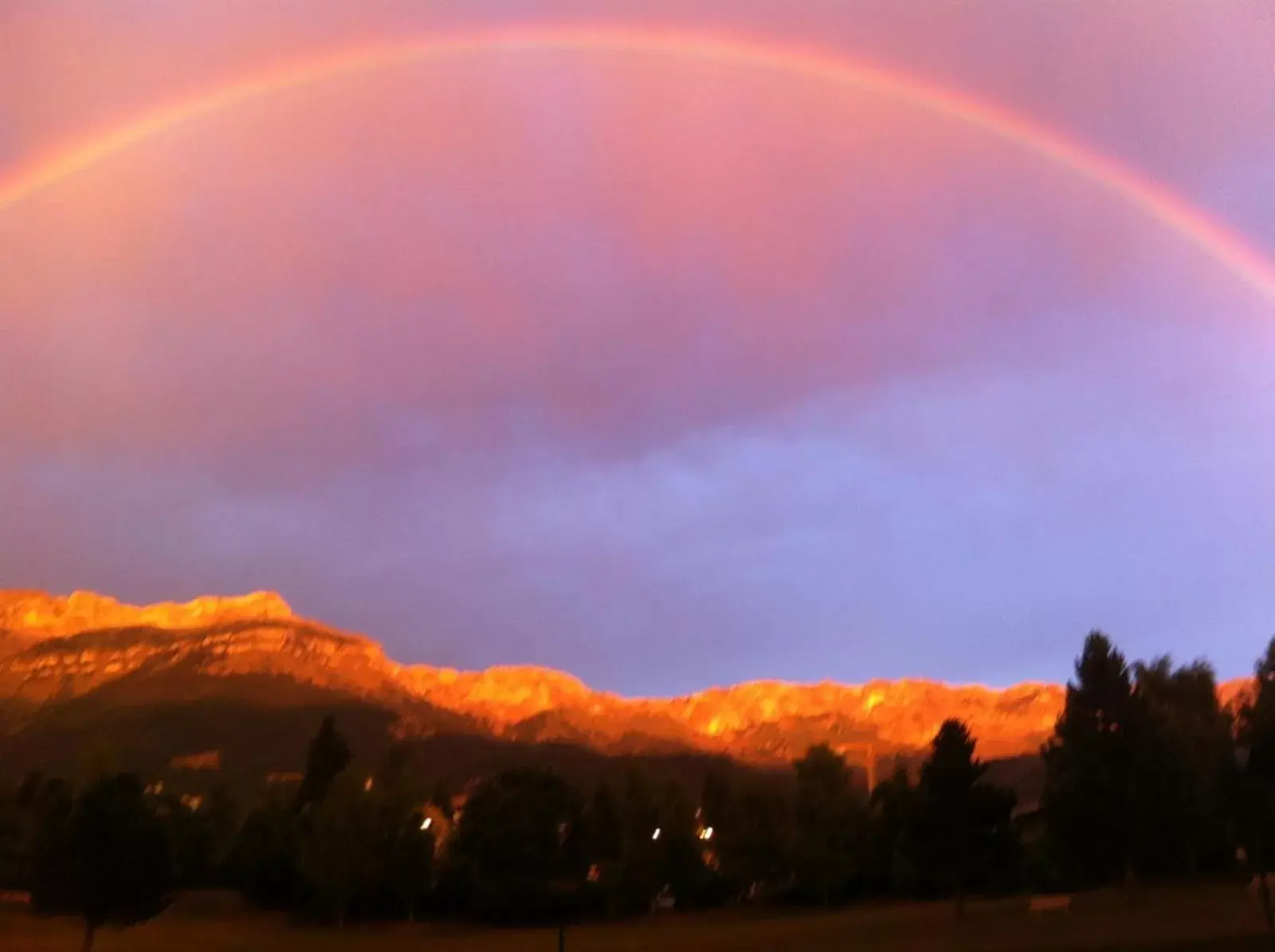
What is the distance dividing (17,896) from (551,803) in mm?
26559

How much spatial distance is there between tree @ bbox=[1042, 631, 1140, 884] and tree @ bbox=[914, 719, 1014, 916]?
1903 mm

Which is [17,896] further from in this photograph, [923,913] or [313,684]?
[313,684]

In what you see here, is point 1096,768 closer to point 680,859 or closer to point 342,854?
point 680,859

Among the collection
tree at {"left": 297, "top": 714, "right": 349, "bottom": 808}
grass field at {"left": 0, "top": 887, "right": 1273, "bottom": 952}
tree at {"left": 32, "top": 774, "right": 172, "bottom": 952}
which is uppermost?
tree at {"left": 297, "top": 714, "right": 349, "bottom": 808}

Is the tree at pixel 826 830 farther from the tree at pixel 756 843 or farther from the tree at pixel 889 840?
the tree at pixel 756 843

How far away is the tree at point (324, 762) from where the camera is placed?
6888cm

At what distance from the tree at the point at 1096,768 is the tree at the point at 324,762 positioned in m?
46.2

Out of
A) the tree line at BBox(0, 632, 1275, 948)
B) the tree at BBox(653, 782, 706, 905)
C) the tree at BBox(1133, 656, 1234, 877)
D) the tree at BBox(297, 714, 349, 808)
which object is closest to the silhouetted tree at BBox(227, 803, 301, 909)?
the tree line at BBox(0, 632, 1275, 948)

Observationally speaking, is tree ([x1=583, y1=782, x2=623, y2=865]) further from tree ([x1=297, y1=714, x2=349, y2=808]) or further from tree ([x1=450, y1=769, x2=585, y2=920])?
tree ([x1=297, y1=714, x2=349, y2=808])

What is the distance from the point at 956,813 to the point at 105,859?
2585 centimetres

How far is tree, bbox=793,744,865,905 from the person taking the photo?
55.5 m

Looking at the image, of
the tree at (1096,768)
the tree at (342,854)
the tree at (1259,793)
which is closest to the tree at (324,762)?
the tree at (342,854)

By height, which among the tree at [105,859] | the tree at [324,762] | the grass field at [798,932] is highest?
the tree at [324,762]

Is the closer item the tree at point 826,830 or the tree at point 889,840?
the tree at point 889,840
